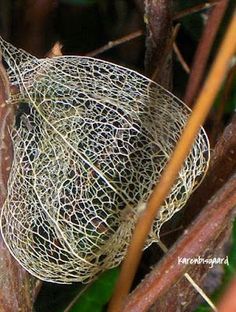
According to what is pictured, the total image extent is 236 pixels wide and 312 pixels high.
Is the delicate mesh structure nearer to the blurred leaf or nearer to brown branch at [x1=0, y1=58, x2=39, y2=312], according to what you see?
brown branch at [x1=0, y1=58, x2=39, y2=312]

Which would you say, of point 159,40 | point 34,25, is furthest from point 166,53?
point 34,25

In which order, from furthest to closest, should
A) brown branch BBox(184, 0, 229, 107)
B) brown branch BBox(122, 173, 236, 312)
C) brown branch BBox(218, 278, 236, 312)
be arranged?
brown branch BBox(184, 0, 229, 107) < brown branch BBox(122, 173, 236, 312) < brown branch BBox(218, 278, 236, 312)

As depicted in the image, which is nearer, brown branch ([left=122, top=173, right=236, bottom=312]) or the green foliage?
brown branch ([left=122, top=173, right=236, bottom=312])

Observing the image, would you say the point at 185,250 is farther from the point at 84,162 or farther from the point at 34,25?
the point at 34,25

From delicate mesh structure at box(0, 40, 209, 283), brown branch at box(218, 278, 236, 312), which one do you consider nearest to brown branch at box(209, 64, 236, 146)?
delicate mesh structure at box(0, 40, 209, 283)

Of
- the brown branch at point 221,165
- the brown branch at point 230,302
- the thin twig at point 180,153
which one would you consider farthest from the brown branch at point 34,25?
the brown branch at point 230,302

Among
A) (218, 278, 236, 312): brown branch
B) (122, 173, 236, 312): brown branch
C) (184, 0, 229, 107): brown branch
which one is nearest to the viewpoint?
(218, 278, 236, 312): brown branch
